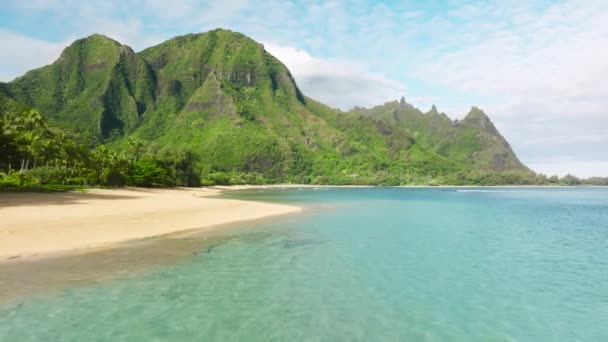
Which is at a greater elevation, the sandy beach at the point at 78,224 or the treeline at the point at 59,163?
the treeline at the point at 59,163

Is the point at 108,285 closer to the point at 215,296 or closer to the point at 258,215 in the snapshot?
the point at 215,296

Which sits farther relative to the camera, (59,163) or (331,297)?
(59,163)

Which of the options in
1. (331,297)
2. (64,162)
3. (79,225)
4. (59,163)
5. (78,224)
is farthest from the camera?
(59,163)

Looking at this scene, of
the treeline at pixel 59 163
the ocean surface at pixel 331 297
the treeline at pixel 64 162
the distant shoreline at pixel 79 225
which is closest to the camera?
the ocean surface at pixel 331 297

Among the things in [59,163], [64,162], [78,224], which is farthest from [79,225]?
[59,163]

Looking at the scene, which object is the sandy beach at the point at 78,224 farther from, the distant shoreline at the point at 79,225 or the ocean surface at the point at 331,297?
the ocean surface at the point at 331,297

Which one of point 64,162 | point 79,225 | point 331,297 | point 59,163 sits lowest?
point 331,297

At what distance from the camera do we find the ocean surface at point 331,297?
11.0 m

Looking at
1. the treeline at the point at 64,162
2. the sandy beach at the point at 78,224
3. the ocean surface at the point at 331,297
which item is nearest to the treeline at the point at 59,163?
the treeline at the point at 64,162

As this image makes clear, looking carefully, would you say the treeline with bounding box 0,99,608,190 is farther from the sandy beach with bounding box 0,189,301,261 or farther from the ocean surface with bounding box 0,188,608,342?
the ocean surface with bounding box 0,188,608,342

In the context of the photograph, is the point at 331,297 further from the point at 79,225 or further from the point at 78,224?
the point at 78,224

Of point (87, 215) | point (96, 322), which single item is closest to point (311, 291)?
point (96, 322)

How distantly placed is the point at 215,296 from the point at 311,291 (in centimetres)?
387

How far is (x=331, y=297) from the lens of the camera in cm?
1444
